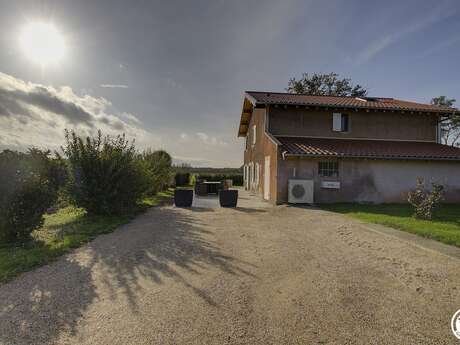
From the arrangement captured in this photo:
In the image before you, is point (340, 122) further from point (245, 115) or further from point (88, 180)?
point (88, 180)

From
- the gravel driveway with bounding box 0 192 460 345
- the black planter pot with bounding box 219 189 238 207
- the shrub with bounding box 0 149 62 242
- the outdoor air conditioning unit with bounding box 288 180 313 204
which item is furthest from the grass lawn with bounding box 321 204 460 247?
the shrub with bounding box 0 149 62 242

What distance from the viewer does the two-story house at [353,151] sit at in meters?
12.8

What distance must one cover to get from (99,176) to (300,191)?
8.65 m

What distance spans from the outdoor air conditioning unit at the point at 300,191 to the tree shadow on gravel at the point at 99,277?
6.39 m

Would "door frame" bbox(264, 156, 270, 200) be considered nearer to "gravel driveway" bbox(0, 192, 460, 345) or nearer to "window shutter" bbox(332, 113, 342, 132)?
"window shutter" bbox(332, 113, 342, 132)

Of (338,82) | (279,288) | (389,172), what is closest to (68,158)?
(279,288)

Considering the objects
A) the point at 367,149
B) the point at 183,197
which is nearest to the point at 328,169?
the point at 367,149

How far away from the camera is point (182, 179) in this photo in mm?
31000

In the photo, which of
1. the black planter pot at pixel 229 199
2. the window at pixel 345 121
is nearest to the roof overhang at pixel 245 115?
the window at pixel 345 121

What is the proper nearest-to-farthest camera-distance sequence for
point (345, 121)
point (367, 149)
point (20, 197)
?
point (20, 197), point (367, 149), point (345, 121)

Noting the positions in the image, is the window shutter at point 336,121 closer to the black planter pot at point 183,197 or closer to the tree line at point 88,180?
the black planter pot at point 183,197

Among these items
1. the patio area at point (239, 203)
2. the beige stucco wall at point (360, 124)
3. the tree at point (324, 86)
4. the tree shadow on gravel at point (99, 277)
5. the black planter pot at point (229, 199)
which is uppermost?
the tree at point (324, 86)

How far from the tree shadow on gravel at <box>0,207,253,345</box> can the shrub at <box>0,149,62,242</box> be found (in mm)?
1582

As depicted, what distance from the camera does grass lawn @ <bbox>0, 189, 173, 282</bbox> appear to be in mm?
4676
